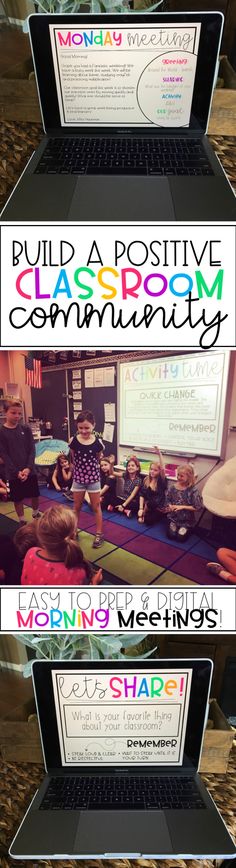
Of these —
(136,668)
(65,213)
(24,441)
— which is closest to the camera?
(65,213)

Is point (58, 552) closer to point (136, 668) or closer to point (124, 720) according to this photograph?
point (136, 668)

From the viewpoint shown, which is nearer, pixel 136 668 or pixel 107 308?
pixel 107 308

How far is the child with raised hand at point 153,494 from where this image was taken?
3.31 ft

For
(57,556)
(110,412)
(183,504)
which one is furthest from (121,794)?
(110,412)

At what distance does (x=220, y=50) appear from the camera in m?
0.94

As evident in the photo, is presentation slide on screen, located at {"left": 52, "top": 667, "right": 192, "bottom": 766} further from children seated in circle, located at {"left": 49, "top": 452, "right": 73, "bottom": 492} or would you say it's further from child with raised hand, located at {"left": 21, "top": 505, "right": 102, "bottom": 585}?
children seated in circle, located at {"left": 49, "top": 452, "right": 73, "bottom": 492}

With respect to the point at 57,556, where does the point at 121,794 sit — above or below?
below

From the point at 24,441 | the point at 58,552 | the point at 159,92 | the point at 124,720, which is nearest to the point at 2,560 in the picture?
the point at 58,552

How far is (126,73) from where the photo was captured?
0.94m

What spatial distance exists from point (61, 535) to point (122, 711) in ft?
1.64

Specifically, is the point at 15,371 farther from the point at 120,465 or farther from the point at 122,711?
the point at 122,711

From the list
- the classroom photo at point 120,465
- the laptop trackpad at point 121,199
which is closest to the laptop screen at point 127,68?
the laptop trackpad at point 121,199

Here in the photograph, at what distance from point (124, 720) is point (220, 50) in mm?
1365

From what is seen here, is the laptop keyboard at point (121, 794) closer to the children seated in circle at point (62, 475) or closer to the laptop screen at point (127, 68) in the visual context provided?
the children seated in circle at point (62, 475)
